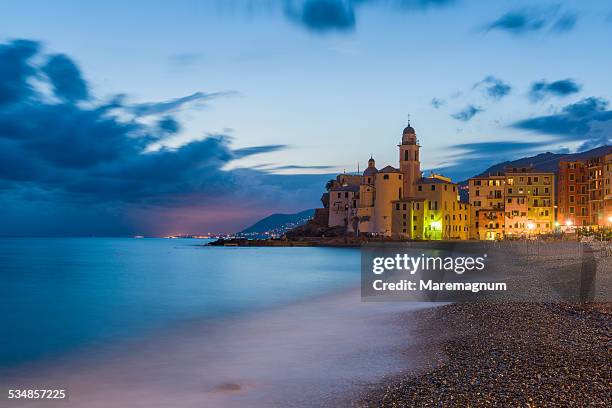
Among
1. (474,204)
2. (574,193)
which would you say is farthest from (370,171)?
(574,193)

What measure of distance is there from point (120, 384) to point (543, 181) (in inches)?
3890

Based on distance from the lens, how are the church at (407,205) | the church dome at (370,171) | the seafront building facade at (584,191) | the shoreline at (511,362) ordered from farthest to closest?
the church dome at (370,171)
the church at (407,205)
the seafront building facade at (584,191)
the shoreline at (511,362)

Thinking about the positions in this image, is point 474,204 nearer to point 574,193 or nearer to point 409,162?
point 409,162

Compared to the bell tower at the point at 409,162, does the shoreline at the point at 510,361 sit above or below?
below

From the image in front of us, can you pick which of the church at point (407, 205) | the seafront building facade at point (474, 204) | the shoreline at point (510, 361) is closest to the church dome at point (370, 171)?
the church at point (407, 205)

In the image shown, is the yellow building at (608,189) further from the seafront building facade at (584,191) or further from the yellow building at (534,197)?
the yellow building at (534,197)

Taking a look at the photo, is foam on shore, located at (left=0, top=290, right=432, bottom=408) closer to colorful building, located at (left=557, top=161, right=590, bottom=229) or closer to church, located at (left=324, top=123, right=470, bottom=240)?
church, located at (left=324, top=123, right=470, bottom=240)

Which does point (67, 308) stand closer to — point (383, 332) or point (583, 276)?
point (383, 332)

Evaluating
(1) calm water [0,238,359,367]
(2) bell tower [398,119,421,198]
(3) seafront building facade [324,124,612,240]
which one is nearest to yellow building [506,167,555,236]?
(3) seafront building facade [324,124,612,240]

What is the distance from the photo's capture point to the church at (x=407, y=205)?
324 ft

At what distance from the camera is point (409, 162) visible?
346 feet

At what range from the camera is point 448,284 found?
28.9 meters

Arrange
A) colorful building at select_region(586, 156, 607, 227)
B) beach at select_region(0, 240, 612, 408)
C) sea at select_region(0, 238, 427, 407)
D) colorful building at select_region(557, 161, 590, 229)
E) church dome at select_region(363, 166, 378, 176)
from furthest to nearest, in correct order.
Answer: church dome at select_region(363, 166, 378, 176), colorful building at select_region(557, 161, 590, 229), colorful building at select_region(586, 156, 607, 227), sea at select_region(0, 238, 427, 407), beach at select_region(0, 240, 612, 408)

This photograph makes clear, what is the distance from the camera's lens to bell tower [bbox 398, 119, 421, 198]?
104 m
